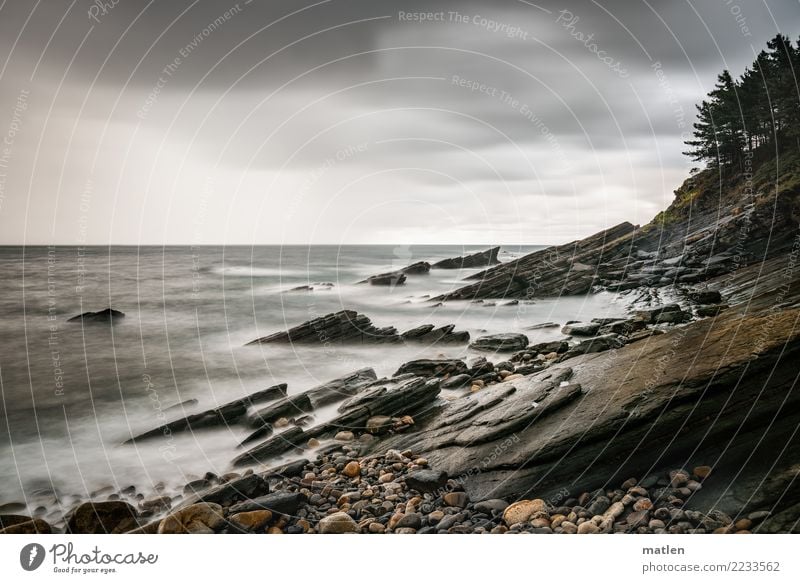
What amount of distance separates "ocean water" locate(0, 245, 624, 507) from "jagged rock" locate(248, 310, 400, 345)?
17 centimetres

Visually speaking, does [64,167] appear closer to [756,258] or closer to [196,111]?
[196,111]

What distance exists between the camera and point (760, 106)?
14.7ft

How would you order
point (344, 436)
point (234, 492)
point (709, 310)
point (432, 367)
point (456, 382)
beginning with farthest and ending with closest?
1. point (432, 367)
2. point (456, 382)
3. point (709, 310)
4. point (344, 436)
5. point (234, 492)

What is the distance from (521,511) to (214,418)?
2.78m

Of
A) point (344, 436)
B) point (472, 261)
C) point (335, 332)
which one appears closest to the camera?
point (344, 436)

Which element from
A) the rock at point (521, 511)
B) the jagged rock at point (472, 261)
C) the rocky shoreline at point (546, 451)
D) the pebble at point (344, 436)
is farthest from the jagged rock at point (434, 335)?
the rock at point (521, 511)

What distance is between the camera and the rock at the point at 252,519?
11.3ft

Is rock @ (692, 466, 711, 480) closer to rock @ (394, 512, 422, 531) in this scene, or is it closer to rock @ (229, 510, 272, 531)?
rock @ (394, 512, 422, 531)

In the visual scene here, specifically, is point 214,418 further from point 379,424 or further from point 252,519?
point 379,424

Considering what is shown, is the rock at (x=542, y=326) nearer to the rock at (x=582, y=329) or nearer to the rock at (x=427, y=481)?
the rock at (x=582, y=329)

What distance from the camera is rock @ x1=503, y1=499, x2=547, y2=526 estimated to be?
341 cm

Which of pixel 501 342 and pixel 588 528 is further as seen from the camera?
pixel 501 342

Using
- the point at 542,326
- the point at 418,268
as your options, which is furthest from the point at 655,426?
the point at 418,268
